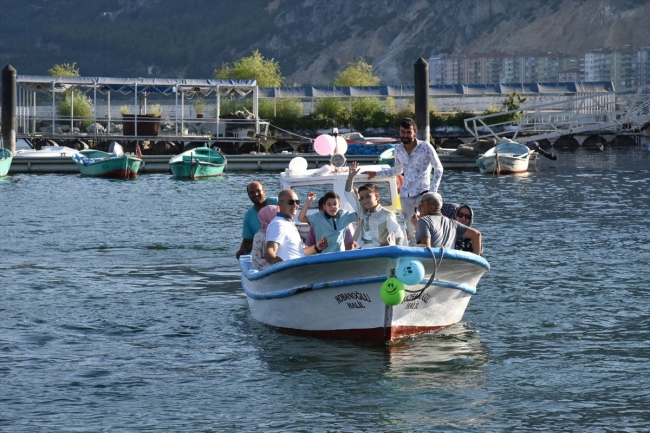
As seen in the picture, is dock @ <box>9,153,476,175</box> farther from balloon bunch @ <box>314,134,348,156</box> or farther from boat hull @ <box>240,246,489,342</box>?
boat hull @ <box>240,246,489,342</box>

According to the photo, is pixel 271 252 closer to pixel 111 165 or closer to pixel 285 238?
pixel 285 238

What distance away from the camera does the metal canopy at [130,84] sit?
63000mm

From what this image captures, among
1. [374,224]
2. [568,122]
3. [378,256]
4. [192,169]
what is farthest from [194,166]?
[378,256]

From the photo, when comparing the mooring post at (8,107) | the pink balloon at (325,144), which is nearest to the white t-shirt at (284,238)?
the pink balloon at (325,144)

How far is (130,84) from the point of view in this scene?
63.4 metres

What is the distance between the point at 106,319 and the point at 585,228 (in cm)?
1639

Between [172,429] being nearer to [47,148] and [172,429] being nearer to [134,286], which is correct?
[134,286]

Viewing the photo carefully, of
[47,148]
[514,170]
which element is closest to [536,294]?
[514,170]

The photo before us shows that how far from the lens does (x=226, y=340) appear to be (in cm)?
1416

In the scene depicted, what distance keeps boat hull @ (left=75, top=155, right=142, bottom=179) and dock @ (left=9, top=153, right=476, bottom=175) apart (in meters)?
3.52

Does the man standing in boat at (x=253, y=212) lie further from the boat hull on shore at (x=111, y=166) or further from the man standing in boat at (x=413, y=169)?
the boat hull on shore at (x=111, y=166)

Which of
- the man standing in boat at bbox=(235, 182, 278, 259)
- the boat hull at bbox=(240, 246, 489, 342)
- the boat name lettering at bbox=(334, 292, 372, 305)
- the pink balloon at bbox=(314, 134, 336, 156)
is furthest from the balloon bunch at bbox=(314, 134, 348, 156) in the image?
the boat name lettering at bbox=(334, 292, 372, 305)

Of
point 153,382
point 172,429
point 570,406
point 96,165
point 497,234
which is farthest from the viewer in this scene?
point 96,165

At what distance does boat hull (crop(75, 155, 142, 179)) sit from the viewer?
166 ft
